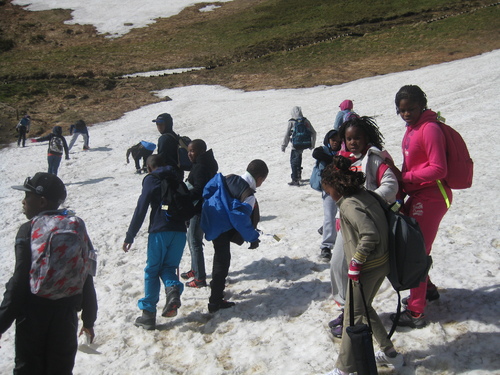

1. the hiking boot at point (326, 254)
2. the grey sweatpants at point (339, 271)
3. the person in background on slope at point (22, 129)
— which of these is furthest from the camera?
the person in background on slope at point (22, 129)

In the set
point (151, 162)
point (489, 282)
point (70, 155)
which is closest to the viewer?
point (489, 282)

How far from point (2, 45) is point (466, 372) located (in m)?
53.2

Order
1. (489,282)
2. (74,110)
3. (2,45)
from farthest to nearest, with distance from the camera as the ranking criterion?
1. (2,45)
2. (74,110)
3. (489,282)

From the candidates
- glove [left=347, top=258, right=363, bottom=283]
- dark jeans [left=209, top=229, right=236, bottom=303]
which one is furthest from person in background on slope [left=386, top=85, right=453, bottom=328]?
dark jeans [left=209, top=229, right=236, bottom=303]

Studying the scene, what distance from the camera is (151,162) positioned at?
5738mm

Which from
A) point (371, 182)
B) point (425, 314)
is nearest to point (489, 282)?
point (425, 314)

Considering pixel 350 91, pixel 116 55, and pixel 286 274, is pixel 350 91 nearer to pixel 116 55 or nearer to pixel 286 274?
pixel 286 274

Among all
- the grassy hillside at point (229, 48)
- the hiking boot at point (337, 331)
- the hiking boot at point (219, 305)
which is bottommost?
the hiking boot at point (219, 305)

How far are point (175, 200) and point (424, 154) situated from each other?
269 cm

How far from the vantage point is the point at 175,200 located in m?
5.36

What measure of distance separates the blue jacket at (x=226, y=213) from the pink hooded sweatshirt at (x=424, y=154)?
1.79 m

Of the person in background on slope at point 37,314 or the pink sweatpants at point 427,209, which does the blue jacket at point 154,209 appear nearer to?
the person in background on slope at point 37,314

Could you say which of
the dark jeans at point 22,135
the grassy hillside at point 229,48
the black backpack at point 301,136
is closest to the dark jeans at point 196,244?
the black backpack at point 301,136

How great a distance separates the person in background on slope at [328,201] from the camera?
615 cm
